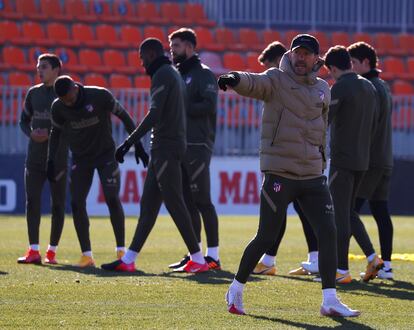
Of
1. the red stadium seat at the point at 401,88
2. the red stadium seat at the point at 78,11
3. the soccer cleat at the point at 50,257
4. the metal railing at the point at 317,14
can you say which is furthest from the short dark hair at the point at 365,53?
the metal railing at the point at 317,14

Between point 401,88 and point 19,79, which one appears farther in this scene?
point 401,88

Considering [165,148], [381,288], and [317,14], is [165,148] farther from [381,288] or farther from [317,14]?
[317,14]

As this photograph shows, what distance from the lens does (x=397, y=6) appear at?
30.5 m

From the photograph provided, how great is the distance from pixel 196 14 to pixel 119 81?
16.1ft

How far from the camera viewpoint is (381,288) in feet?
31.2

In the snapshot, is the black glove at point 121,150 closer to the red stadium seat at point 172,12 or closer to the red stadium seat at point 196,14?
the red stadium seat at point 172,12

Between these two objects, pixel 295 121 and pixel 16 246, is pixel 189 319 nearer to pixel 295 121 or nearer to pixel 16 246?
pixel 295 121

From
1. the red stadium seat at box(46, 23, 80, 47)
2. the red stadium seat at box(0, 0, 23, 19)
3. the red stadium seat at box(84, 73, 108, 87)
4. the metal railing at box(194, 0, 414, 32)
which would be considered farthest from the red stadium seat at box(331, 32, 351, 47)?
the red stadium seat at box(0, 0, 23, 19)

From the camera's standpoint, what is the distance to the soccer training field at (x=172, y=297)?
23.5 feet

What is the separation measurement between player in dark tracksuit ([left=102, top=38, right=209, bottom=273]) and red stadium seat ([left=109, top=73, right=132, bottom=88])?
14029 mm

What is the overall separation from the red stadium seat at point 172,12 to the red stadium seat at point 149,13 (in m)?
0.15

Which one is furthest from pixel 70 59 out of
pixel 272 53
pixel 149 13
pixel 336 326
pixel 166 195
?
pixel 336 326

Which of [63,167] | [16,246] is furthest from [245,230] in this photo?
[63,167]

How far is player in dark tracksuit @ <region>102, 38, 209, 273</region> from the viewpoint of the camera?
10.2 meters
